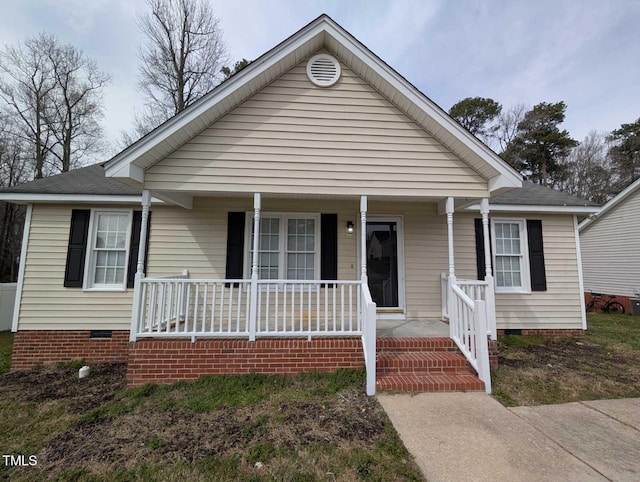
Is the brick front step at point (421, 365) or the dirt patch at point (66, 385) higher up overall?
the brick front step at point (421, 365)

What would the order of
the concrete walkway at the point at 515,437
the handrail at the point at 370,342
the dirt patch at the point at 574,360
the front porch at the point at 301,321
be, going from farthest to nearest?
the dirt patch at the point at 574,360, the front porch at the point at 301,321, the handrail at the point at 370,342, the concrete walkway at the point at 515,437

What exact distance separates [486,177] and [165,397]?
20.1ft

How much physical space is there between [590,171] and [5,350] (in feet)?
105

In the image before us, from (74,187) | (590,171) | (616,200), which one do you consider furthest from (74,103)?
(590,171)

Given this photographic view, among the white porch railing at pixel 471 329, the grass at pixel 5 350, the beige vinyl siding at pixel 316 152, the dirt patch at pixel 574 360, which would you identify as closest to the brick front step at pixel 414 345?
the white porch railing at pixel 471 329

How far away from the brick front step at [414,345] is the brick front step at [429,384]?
0.61 meters

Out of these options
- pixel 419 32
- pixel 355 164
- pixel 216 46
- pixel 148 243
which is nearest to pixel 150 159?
pixel 148 243

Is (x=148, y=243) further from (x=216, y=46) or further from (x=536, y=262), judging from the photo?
(x=216, y=46)

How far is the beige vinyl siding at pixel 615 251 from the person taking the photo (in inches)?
462

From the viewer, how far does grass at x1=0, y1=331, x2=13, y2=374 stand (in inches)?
235

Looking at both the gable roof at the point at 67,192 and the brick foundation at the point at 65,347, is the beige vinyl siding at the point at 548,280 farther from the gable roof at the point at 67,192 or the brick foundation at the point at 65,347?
the brick foundation at the point at 65,347

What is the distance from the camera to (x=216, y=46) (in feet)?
46.8

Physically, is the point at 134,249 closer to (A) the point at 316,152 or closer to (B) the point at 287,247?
(B) the point at 287,247

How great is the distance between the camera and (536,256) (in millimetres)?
6758
